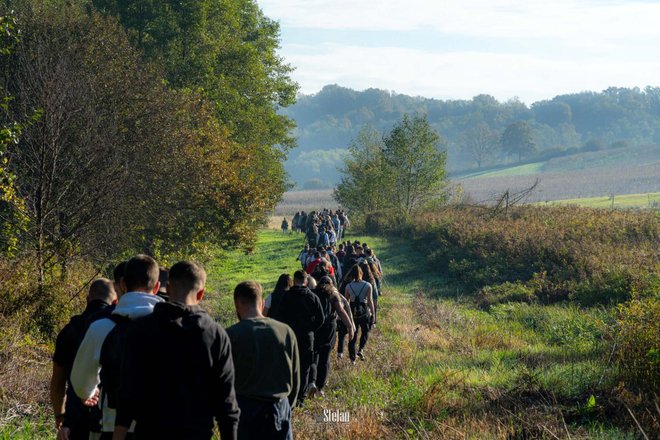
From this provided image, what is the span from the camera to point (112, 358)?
5488mm

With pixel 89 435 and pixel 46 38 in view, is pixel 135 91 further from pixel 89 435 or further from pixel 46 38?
pixel 89 435

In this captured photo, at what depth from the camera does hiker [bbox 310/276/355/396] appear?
11.0m

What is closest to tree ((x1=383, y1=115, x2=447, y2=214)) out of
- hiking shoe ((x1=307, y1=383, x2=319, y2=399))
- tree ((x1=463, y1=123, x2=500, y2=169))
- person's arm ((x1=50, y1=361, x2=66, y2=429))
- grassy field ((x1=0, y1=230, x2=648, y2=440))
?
grassy field ((x1=0, y1=230, x2=648, y2=440))

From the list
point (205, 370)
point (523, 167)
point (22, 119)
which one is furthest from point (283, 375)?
point (523, 167)

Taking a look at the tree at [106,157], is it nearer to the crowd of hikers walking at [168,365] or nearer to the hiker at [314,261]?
the hiker at [314,261]

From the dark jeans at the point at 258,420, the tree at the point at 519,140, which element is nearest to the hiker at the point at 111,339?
the dark jeans at the point at 258,420

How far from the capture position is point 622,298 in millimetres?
21531

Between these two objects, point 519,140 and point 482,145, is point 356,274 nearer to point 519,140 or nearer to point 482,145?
point 519,140

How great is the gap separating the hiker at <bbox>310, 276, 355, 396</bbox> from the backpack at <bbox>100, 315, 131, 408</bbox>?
5.36m

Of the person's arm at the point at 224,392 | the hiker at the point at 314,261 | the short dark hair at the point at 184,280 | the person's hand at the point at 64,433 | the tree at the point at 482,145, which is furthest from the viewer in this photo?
the tree at the point at 482,145

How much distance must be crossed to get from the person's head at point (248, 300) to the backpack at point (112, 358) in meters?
1.10

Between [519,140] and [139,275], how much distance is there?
179731mm

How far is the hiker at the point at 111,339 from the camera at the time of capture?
17.7 ft

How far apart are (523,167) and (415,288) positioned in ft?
455
